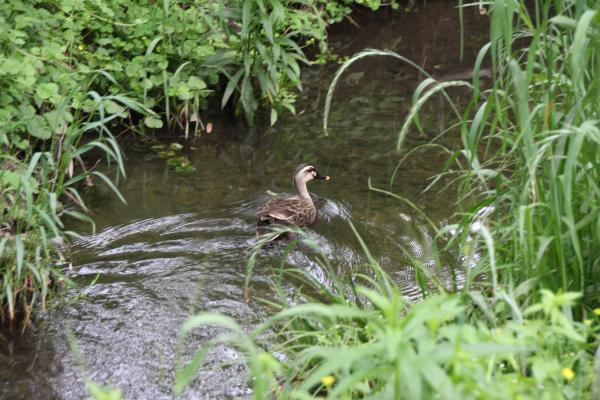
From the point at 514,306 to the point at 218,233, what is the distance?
3475mm

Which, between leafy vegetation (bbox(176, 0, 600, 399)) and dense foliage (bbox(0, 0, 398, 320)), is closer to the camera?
leafy vegetation (bbox(176, 0, 600, 399))

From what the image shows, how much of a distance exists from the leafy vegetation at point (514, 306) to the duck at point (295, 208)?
6.39 ft

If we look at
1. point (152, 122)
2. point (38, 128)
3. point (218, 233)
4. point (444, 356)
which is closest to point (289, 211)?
point (218, 233)

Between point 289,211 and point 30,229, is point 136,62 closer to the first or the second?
point 289,211

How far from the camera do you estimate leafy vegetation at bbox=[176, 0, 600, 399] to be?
2.50 metres

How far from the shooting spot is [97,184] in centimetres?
706

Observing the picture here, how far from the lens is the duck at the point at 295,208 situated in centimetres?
629

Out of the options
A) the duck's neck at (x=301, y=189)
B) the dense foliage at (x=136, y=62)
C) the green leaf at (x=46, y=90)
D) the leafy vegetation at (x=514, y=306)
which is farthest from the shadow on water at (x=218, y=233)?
the green leaf at (x=46, y=90)

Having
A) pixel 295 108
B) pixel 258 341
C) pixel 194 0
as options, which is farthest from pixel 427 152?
→ pixel 258 341

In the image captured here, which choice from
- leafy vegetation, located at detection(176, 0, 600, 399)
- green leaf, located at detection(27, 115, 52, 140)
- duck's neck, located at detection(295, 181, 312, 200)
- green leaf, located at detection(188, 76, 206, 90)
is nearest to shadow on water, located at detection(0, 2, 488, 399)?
duck's neck, located at detection(295, 181, 312, 200)

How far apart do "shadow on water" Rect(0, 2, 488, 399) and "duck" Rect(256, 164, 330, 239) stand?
0.42 ft

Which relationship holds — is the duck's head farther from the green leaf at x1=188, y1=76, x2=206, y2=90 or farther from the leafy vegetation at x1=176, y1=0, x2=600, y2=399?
the leafy vegetation at x1=176, y1=0, x2=600, y2=399

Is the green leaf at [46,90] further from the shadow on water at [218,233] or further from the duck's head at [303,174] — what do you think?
the duck's head at [303,174]

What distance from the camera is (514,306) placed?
309 centimetres
